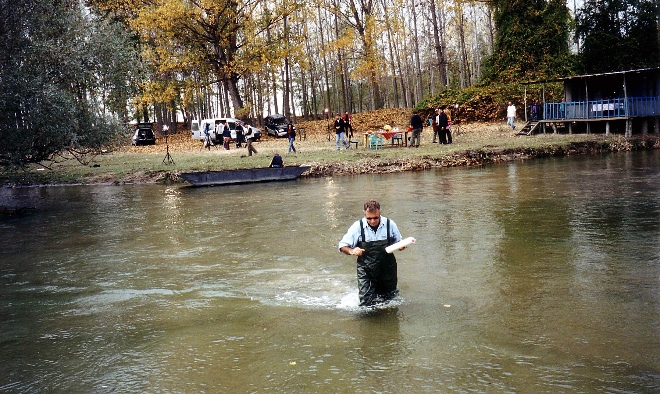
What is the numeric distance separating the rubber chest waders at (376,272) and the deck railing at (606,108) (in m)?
28.2

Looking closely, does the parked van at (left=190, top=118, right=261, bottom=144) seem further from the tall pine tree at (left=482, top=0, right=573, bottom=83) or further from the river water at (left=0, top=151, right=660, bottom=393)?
the river water at (left=0, top=151, right=660, bottom=393)

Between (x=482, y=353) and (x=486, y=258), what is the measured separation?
14.3 feet

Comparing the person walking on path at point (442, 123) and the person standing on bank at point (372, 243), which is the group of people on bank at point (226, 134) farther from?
the person standing on bank at point (372, 243)

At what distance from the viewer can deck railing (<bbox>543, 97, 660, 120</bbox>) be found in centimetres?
3212

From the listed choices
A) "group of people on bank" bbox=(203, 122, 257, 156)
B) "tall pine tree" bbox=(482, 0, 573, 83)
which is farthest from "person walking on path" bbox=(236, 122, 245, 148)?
"tall pine tree" bbox=(482, 0, 573, 83)

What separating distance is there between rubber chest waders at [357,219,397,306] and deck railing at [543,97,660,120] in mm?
28189

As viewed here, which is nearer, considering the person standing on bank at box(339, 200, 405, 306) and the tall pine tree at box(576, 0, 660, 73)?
the person standing on bank at box(339, 200, 405, 306)

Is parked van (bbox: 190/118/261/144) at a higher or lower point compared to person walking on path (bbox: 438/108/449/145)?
higher

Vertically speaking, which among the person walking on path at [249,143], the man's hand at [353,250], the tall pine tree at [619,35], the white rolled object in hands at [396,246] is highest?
the tall pine tree at [619,35]

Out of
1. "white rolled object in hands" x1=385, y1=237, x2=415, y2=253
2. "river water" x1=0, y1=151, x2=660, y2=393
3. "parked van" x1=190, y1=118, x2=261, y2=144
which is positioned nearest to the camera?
"river water" x1=0, y1=151, x2=660, y2=393

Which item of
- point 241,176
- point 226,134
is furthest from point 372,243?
point 226,134

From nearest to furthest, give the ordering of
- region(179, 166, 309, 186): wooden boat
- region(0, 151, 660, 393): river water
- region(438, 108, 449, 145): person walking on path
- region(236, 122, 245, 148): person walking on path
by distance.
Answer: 1. region(0, 151, 660, 393): river water
2. region(179, 166, 309, 186): wooden boat
3. region(438, 108, 449, 145): person walking on path
4. region(236, 122, 245, 148): person walking on path

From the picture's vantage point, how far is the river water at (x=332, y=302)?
20.6 ft

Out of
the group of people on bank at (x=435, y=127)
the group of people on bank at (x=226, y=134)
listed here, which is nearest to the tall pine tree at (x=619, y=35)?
the group of people on bank at (x=435, y=127)
